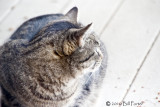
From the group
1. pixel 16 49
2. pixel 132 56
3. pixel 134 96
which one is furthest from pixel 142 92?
pixel 16 49

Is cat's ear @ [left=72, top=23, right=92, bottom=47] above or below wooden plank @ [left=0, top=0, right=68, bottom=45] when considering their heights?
above

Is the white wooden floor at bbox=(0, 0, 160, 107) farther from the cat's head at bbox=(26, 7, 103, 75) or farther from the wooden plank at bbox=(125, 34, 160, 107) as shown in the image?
the cat's head at bbox=(26, 7, 103, 75)

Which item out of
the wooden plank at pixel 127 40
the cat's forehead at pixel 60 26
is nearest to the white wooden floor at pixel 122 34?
the wooden plank at pixel 127 40

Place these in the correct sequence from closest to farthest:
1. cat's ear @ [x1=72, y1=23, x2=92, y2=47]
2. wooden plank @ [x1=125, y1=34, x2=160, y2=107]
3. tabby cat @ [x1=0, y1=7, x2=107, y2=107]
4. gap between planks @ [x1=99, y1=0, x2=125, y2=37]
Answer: cat's ear @ [x1=72, y1=23, x2=92, y2=47] → tabby cat @ [x1=0, y1=7, x2=107, y2=107] → wooden plank @ [x1=125, y1=34, x2=160, y2=107] → gap between planks @ [x1=99, y1=0, x2=125, y2=37]

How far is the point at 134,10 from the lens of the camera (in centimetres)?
208

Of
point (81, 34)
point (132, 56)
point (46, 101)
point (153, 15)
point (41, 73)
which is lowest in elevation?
point (46, 101)

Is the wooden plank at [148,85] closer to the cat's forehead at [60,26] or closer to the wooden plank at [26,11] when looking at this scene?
the cat's forehead at [60,26]

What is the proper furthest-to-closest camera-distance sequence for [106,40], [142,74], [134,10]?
[134,10], [106,40], [142,74]

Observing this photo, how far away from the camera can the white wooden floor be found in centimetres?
173

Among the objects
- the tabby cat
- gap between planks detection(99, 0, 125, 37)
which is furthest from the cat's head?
gap between planks detection(99, 0, 125, 37)

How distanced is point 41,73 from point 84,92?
356mm

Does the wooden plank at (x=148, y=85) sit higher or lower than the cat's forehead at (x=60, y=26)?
lower

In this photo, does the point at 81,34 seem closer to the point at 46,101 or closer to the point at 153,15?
the point at 46,101

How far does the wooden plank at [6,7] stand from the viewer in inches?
83.2
